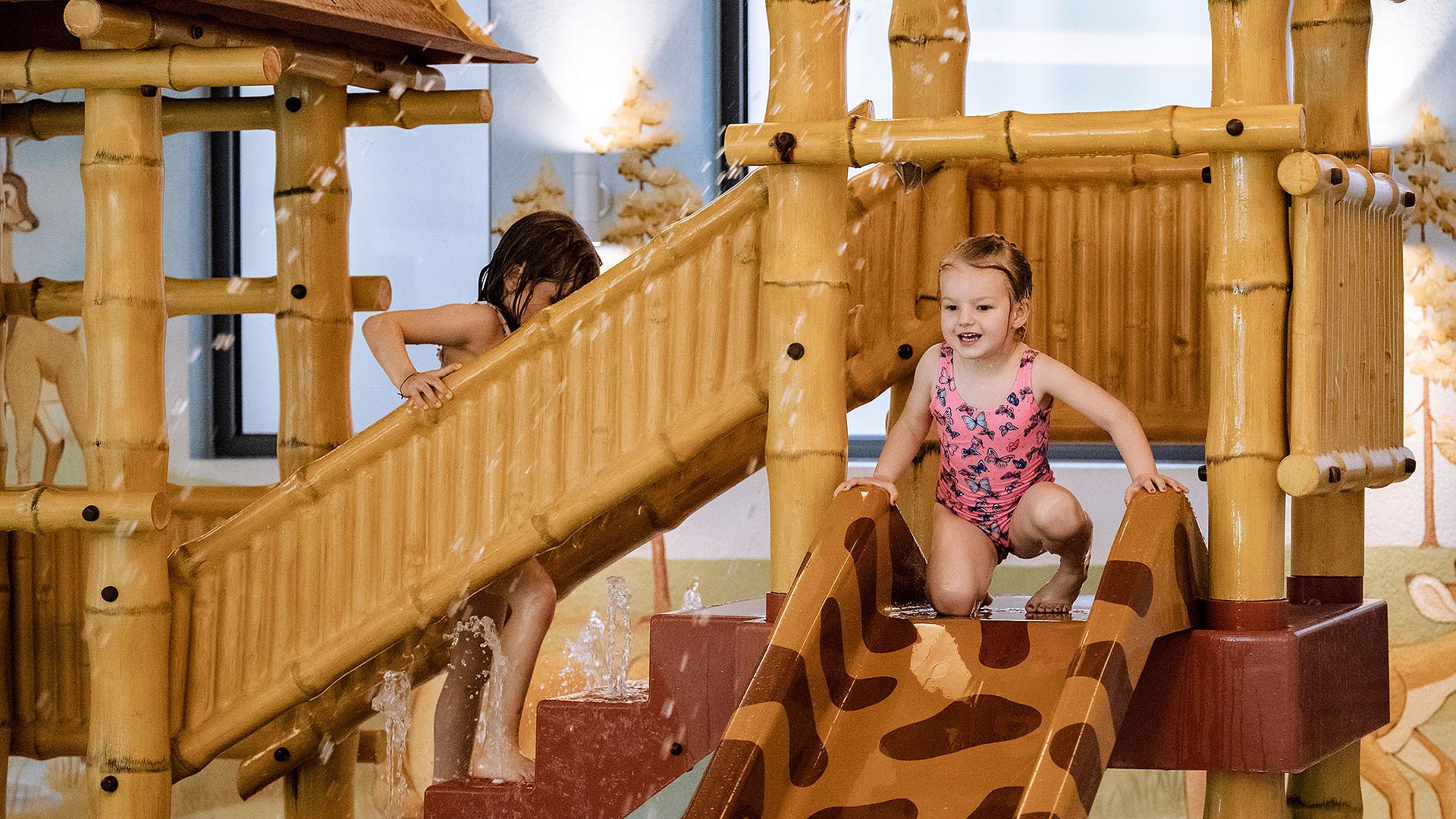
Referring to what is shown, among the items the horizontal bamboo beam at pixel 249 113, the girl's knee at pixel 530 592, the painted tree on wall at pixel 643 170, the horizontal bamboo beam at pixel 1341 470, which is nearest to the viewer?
the horizontal bamboo beam at pixel 1341 470

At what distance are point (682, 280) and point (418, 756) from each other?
4.17 m

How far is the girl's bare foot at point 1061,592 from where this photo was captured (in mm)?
3098

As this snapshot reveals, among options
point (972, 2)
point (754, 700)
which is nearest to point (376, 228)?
point (972, 2)

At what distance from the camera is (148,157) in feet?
12.0

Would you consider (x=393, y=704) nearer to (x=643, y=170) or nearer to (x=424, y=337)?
(x=424, y=337)

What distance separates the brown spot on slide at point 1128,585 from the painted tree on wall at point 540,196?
4.49 m

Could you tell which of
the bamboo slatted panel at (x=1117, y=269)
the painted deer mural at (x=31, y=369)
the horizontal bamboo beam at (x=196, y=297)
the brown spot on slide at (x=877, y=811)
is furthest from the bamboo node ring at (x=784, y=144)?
the painted deer mural at (x=31, y=369)

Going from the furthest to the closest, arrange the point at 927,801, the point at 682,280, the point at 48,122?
the point at 48,122 → the point at 682,280 → the point at 927,801

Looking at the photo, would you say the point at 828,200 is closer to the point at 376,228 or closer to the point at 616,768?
the point at 616,768

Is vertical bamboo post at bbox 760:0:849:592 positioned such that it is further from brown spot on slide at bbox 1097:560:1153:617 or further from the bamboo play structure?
brown spot on slide at bbox 1097:560:1153:617

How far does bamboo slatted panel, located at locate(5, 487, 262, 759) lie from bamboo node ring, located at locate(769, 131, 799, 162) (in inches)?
71.6

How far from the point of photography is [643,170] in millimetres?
6855

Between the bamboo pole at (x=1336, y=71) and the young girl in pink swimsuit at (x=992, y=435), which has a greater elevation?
the bamboo pole at (x=1336, y=71)

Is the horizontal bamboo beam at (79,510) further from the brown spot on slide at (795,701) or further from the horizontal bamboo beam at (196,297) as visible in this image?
the brown spot on slide at (795,701)
